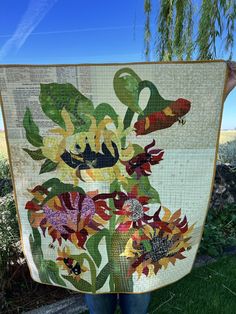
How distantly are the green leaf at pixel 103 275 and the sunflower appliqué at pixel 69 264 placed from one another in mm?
62

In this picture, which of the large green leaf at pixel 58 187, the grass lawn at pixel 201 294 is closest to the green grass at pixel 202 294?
the grass lawn at pixel 201 294

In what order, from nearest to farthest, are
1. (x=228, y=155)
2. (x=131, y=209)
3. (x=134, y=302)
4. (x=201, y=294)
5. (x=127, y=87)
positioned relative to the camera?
(x=127, y=87) < (x=131, y=209) < (x=134, y=302) < (x=201, y=294) < (x=228, y=155)

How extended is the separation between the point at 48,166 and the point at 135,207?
37 centimetres

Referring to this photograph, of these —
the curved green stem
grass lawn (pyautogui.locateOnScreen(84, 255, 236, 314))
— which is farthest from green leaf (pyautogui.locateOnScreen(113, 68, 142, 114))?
grass lawn (pyautogui.locateOnScreen(84, 255, 236, 314))

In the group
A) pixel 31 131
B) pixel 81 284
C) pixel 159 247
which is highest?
pixel 31 131

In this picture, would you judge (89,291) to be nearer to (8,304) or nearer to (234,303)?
(8,304)

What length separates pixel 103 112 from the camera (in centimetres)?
111

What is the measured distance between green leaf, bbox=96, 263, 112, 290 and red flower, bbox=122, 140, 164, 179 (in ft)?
1.32

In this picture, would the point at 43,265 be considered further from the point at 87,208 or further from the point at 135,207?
the point at 135,207

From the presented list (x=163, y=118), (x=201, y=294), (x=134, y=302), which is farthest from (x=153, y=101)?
(x=201, y=294)

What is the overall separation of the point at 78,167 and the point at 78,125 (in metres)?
0.16

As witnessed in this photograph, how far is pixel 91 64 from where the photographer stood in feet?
3.59

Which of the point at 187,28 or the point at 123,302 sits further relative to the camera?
the point at 187,28

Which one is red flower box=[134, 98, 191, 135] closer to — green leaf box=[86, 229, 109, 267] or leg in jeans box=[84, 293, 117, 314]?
green leaf box=[86, 229, 109, 267]
